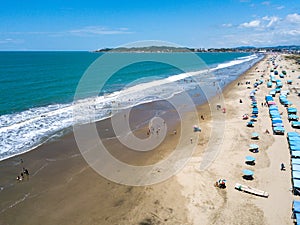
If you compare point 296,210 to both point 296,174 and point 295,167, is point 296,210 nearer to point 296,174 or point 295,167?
point 296,174

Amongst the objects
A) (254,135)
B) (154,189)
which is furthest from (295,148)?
(154,189)

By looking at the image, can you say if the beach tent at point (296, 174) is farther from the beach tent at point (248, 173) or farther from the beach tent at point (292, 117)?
the beach tent at point (292, 117)

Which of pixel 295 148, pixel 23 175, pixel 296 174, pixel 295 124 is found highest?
pixel 295 124

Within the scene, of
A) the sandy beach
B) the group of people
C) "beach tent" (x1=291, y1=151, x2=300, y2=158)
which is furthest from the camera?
"beach tent" (x1=291, y1=151, x2=300, y2=158)

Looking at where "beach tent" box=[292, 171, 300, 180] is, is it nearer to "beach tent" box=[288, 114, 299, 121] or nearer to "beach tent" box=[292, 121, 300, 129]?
"beach tent" box=[292, 121, 300, 129]

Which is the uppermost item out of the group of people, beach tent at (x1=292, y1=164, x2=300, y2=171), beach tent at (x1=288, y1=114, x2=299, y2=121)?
beach tent at (x1=288, y1=114, x2=299, y2=121)

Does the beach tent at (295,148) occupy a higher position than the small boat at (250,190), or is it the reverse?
the beach tent at (295,148)

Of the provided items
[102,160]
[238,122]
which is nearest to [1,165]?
[102,160]

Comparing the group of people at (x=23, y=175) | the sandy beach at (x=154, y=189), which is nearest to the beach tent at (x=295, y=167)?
the sandy beach at (x=154, y=189)

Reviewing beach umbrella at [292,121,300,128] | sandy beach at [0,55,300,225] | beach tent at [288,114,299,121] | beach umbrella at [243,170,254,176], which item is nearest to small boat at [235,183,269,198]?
sandy beach at [0,55,300,225]
